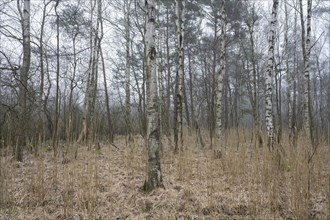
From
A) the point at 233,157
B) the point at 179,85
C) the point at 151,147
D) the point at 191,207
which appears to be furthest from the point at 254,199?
the point at 179,85

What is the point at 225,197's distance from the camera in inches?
132

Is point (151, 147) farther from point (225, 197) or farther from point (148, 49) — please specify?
point (148, 49)

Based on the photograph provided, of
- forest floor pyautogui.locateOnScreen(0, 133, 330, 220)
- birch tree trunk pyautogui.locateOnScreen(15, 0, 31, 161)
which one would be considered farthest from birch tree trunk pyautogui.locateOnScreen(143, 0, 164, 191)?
birch tree trunk pyautogui.locateOnScreen(15, 0, 31, 161)

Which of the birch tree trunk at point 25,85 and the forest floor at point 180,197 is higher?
the birch tree trunk at point 25,85

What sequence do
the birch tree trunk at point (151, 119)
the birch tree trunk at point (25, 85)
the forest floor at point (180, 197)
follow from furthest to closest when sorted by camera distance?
the birch tree trunk at point (25, 85) < the birch tree trunk at point (151, 119) < the forest floor at point (180, 197)

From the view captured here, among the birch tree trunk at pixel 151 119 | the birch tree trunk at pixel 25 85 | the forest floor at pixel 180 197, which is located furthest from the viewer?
the birch tree trunk at pixel 25 85

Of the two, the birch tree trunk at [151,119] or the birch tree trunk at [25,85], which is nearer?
the birch tree trunk at [151,119]

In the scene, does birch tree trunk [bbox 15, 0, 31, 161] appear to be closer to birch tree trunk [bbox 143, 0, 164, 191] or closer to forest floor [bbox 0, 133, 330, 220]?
forest floor [bbox 0, 133, 330, 220]

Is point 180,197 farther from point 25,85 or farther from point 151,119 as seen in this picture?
point 25,85

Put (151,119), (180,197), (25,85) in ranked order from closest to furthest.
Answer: (180,197)
(151,119)
(25,85)

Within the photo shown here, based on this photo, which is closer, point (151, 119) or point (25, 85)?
point (151, 119)

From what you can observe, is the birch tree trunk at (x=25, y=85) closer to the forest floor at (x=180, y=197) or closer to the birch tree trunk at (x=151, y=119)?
the forest floor at (x=180, y=197)

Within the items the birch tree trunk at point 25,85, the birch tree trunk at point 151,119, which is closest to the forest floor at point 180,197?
the birch tree trunk at point 151,119

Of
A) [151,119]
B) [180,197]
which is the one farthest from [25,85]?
[180,197]
